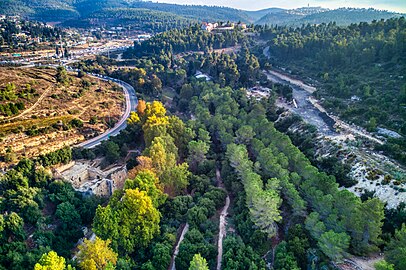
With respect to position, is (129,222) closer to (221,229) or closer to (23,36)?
(221,229)

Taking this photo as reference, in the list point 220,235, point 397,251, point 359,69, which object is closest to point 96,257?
point 220,235

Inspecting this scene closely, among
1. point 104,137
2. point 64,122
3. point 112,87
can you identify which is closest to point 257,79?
point 112,87

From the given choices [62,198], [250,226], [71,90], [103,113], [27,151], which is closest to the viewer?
[250,226]

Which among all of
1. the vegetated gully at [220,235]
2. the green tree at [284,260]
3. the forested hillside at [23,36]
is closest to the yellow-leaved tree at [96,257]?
the vegetated gully at [220,235]

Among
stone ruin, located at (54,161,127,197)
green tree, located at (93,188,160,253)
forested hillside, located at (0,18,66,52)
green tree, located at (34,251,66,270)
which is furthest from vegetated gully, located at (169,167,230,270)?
forested hillside, located at (0,18,66,52)

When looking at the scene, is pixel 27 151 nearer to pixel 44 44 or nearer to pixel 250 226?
pixel 250 226
